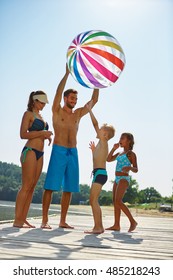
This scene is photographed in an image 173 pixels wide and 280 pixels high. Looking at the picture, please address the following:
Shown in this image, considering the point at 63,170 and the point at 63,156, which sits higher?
the point at 63,156

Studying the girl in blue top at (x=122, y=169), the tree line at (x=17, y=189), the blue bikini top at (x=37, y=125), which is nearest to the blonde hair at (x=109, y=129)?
the girl in blue top at (x=122, y=169)

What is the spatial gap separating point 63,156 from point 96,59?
143 centimetres

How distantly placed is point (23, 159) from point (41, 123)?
1.89ft

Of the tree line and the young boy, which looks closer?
the young boy

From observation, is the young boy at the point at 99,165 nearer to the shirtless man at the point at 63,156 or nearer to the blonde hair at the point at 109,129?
the blonde hair at the point at 109,129

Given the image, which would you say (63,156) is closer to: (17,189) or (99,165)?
(99,165)

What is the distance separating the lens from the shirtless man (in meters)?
5.05

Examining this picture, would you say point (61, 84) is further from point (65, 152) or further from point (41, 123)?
point (65, 152)

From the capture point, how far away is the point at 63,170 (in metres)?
5.12

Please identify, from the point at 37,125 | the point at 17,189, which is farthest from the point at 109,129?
the point at 17,189

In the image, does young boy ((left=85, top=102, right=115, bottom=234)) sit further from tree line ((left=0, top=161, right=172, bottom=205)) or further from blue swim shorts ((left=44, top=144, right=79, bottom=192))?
tree line ((left=0, top=161, right=172, bottom=205))

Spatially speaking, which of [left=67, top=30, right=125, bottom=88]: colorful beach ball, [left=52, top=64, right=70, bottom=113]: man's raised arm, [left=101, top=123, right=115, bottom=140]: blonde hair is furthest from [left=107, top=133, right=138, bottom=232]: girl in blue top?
[left=52, top=64, right=70, bottom=113]: man's raised arm

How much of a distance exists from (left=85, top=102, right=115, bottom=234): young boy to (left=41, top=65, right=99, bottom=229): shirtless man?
397 mm

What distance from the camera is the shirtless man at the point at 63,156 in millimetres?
5051
